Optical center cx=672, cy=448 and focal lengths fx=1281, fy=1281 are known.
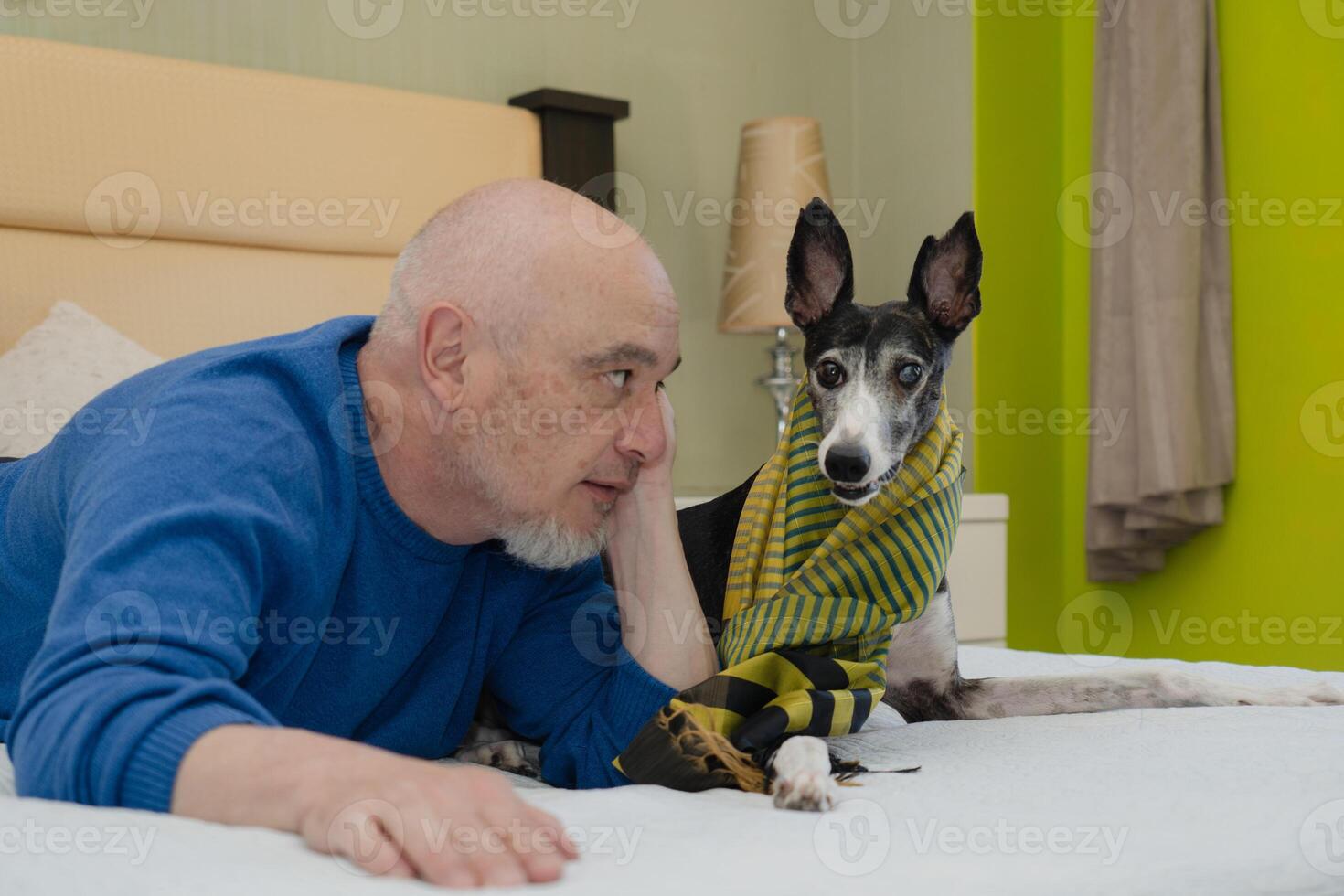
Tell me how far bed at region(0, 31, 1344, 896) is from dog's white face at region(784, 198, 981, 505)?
47 cm

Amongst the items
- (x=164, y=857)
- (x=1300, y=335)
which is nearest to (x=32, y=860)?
(x=164, y=857)

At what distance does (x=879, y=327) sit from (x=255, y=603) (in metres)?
1.17
